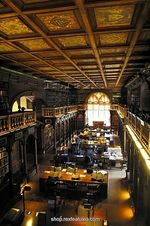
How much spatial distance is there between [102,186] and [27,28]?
25.4 ft

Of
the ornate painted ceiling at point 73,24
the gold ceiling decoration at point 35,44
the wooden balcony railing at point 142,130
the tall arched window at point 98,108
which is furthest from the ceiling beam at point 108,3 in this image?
the tall arched window at point 98,108

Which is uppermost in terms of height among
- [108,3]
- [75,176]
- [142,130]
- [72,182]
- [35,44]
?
[35,44]

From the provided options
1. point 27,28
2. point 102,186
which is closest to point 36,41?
point 27,28

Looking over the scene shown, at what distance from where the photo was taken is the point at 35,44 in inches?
217

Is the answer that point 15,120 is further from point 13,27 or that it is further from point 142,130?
point 142,130

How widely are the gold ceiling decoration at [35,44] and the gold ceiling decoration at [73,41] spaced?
50 centimetres

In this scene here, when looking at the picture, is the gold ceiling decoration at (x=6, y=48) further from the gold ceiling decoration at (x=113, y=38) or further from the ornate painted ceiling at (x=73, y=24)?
the gold ceiling decoration at (x=113, y=38)

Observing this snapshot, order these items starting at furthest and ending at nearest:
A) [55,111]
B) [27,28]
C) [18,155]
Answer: [55,111], [18,155], [27,28]

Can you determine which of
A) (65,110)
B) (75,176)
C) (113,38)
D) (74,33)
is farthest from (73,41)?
(65,110)

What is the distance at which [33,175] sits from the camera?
1191 cm

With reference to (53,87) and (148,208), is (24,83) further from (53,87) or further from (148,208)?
(148,208)

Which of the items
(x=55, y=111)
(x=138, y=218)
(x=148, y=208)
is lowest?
(x=138, y=218)

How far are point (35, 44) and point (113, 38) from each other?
6.87 ft

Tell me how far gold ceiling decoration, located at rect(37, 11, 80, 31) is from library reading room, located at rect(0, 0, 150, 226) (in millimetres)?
18
